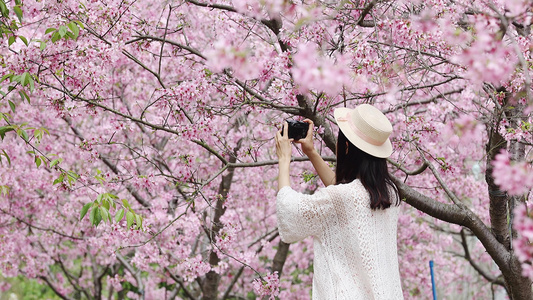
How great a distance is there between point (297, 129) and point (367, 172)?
1.35ft

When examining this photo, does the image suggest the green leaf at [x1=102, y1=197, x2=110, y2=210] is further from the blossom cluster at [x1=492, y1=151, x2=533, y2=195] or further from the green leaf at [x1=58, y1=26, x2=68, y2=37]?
the blossom cluster at [x1=492, y1=151, x2=533, y2=195]

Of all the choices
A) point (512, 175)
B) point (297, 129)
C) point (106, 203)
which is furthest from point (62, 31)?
point (512, 175)

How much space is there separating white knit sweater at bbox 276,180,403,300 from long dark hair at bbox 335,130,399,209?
0.04 m

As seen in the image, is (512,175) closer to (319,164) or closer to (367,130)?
(367,130)

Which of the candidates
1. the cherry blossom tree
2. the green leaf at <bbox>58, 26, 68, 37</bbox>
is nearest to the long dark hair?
the cherry blossom tree

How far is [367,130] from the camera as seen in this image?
7.68ft

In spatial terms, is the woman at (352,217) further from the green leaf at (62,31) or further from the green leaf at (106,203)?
the green leaf at (62,31)

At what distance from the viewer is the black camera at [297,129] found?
2547mm

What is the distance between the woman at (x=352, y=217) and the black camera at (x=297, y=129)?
18 cm

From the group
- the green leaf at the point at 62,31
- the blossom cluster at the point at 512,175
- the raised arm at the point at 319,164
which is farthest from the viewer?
the green leaf at the point at 62,31

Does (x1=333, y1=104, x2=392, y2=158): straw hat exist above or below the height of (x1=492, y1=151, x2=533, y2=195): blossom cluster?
above

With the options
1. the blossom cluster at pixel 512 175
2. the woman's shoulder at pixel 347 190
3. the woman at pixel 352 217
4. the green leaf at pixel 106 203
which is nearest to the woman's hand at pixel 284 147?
the woman at pixel 352 217

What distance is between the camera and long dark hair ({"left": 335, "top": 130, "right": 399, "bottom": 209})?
2.29 meters

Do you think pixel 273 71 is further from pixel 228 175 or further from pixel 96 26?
pixel 228 175
